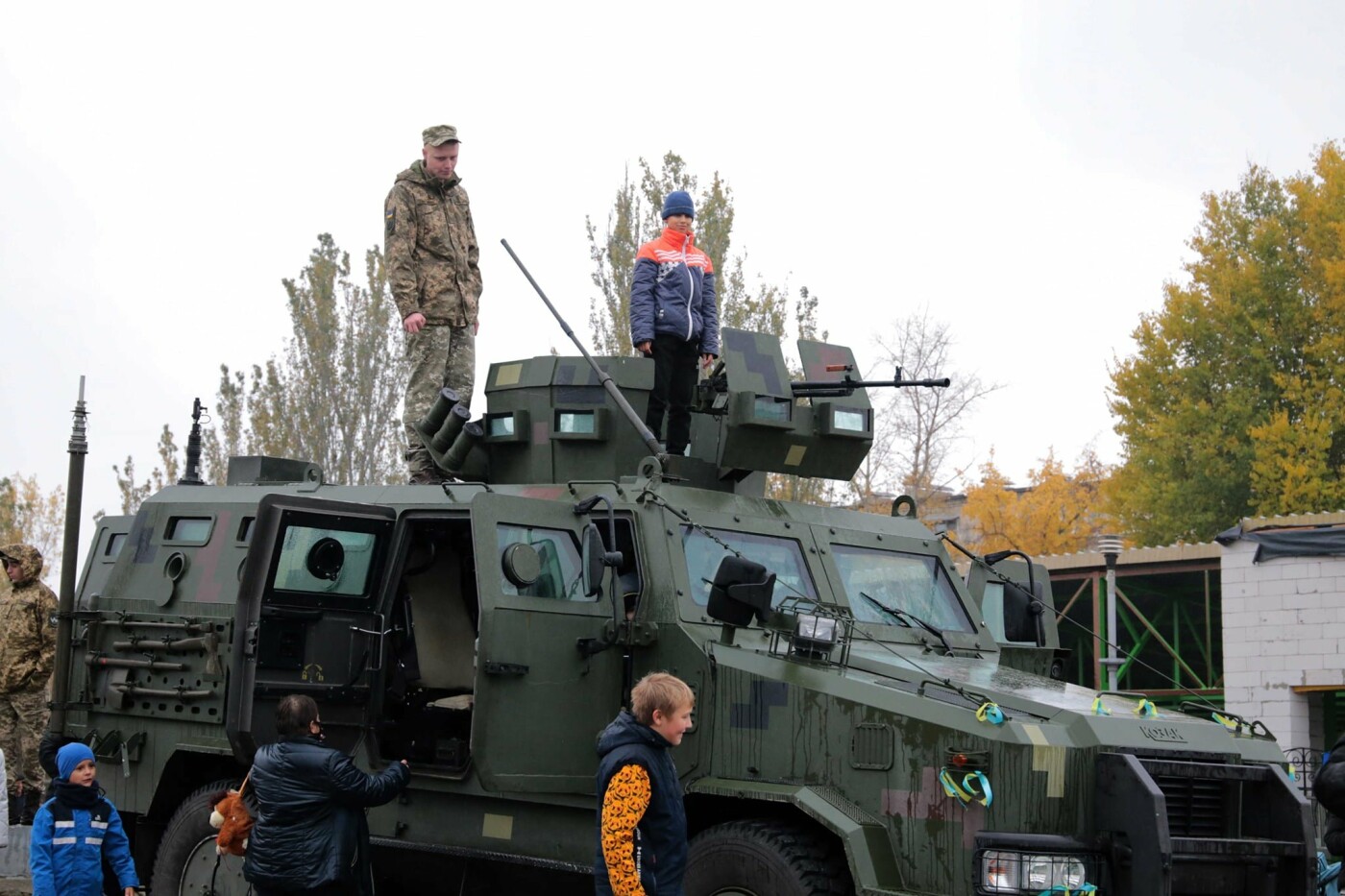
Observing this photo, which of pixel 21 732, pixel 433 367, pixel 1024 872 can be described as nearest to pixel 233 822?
pixel 1024 872

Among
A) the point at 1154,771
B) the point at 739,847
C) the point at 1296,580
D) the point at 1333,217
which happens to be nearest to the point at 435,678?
the point at 739,847

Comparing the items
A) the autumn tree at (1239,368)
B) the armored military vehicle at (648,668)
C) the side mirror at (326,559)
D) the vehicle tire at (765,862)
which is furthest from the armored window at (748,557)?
the autumn tree at (1239,368)

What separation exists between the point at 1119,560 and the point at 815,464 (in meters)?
16.3

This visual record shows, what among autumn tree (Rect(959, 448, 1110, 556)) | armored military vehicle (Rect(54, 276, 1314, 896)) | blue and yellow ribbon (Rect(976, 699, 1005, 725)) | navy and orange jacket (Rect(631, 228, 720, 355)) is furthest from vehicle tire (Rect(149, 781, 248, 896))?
autumn tree (Rect(959, 448, 1110, 556))

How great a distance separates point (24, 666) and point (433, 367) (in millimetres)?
3475

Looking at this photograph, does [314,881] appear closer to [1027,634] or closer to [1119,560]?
[1027,634]

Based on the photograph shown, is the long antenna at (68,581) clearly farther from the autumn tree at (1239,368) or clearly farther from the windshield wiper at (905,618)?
the autumn tree at (1239,368)

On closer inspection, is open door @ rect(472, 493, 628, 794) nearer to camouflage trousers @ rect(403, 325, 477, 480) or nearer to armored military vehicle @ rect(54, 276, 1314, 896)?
armored military vehicle @ rect(54, 276, 1314, 896)

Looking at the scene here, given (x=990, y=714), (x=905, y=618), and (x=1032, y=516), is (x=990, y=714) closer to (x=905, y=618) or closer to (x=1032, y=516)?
(x=905, y=618)

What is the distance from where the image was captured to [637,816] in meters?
5.55

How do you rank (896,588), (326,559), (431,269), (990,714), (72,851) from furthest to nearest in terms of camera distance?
(431,269), (896,588), (326,559), (72,851), (990,714)

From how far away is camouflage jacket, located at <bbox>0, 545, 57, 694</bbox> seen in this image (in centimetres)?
1134

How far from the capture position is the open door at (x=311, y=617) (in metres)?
7.79

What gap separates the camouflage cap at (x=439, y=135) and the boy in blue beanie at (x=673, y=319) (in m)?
1.97
